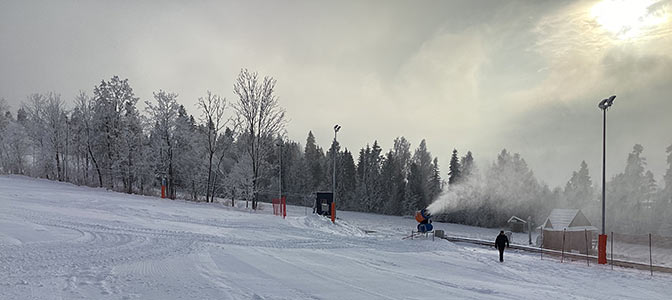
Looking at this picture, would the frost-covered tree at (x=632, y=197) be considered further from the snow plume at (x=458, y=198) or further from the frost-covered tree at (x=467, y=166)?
the frost-covered tree at (x=467, y=166)

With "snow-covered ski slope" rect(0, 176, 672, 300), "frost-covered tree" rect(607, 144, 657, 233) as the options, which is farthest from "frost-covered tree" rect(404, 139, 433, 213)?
"snow-covered ski slope" rect(0, 176, 672, 300)

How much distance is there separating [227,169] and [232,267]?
70165mm

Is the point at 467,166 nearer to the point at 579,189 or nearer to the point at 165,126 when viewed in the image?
the point at 579,189

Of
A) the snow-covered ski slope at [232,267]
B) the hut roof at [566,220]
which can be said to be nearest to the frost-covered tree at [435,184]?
the hut roof at [566,220]

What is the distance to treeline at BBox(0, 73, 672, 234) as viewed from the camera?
47.4m

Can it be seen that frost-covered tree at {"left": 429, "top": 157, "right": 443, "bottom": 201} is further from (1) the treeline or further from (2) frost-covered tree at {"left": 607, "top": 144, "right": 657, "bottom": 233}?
(2) frost-covered tree at {"left": 607, "top": 144, "right": 657, "bottom": 233}

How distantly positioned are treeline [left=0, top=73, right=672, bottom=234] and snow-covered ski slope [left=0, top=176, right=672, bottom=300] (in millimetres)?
17571

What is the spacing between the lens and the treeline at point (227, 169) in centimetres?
4738

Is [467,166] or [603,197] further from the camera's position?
[467,166]

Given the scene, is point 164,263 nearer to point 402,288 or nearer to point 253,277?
point 253,277

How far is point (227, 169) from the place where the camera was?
7812 centimetres

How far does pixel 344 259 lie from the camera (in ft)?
43.9

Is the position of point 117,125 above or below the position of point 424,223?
above

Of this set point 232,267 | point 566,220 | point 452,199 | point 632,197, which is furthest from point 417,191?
point 232,267
